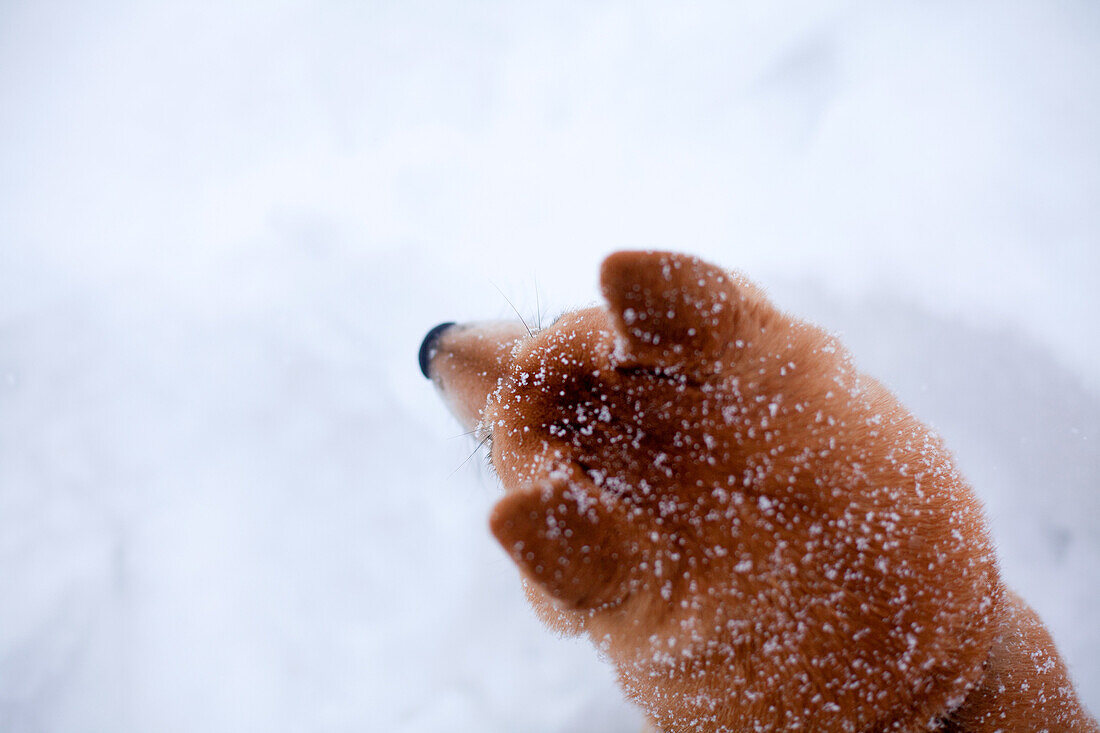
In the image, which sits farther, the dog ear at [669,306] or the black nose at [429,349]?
the black nose at [429,349]

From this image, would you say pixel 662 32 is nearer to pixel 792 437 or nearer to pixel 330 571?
pixel 792 437

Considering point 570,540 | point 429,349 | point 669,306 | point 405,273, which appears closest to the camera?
point 570,540

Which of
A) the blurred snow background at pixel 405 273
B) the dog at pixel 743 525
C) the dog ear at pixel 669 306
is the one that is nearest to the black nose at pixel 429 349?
the blurred snow background at pixel 405 273

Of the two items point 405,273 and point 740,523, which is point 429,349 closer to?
point 405,273

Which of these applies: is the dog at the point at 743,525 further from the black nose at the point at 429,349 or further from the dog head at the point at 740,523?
the black nose at the point at 429,349

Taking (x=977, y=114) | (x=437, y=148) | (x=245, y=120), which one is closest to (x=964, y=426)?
(x=977, y=114)

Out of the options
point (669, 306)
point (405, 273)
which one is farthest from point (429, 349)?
point (669, 306)

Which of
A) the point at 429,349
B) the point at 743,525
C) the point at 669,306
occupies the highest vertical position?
the point at 429,349

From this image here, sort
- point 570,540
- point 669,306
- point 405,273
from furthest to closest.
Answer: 1. point 405,273
2. point 669,306
3. point 570,540
